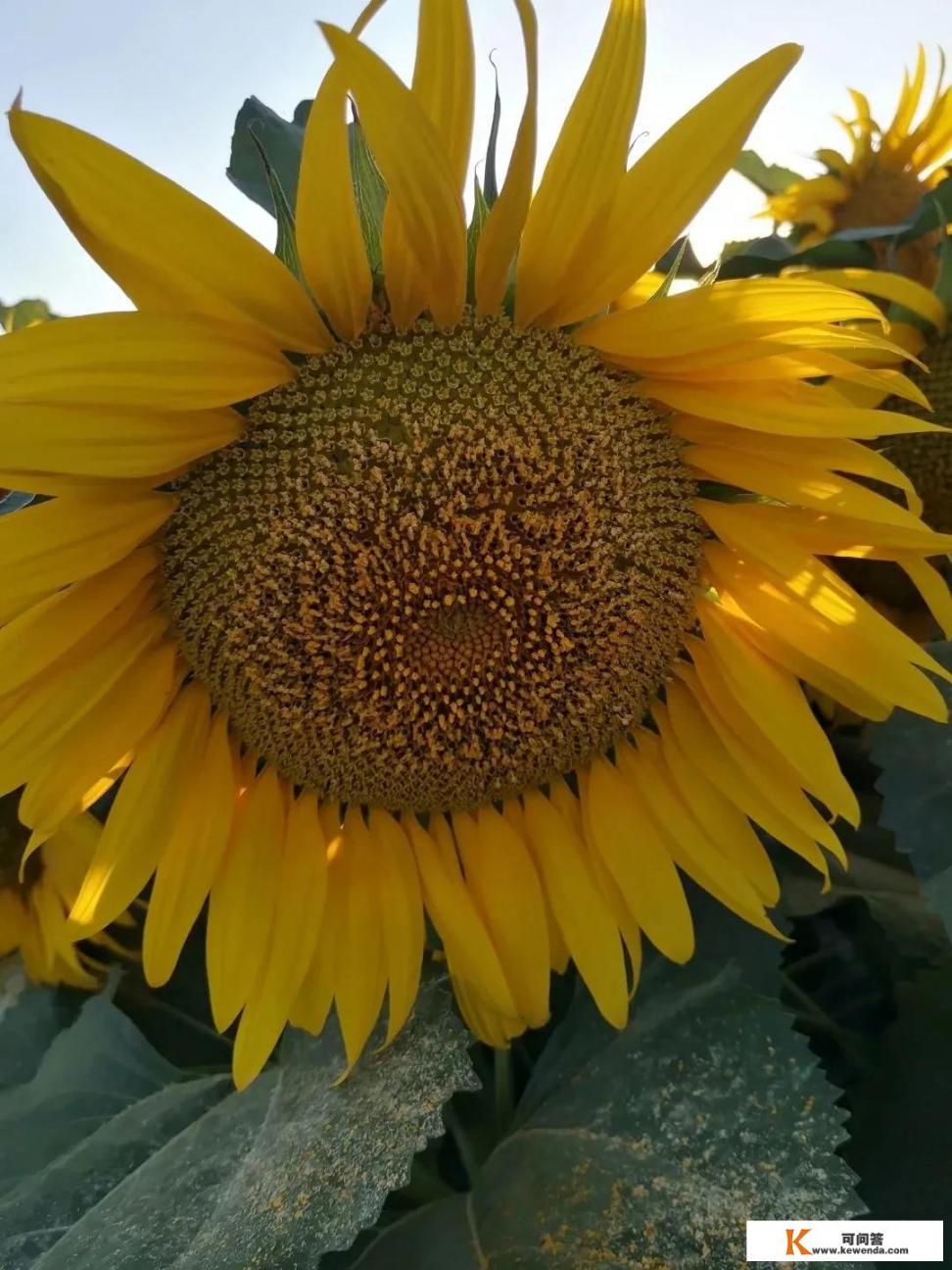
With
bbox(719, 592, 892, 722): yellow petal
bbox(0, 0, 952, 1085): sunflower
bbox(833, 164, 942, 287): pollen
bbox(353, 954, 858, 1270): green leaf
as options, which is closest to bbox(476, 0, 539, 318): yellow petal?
bbox(0, 0, 952, 1085): sunflower

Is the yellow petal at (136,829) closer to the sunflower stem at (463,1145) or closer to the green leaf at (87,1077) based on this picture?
the green leaf at (87,1077)

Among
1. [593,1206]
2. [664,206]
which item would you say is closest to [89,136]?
[664,206]

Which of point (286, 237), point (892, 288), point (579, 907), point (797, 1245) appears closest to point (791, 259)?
point (892, 288)

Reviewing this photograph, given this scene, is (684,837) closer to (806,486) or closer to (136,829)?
(806,486)

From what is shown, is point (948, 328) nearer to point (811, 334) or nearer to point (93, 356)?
point (811, 334)

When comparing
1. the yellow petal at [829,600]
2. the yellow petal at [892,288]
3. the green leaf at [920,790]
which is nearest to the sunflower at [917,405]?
the yellow petal at [892,288]

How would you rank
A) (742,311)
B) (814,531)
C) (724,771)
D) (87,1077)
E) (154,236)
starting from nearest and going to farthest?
(154,236)
(742,311)
(814,531)
(724,771)
(87,1077)
